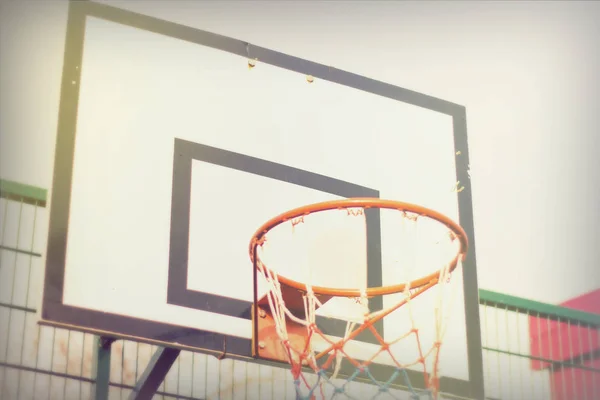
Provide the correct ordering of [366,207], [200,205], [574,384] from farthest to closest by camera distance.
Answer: [574,384] < [200,205] < [366,207]

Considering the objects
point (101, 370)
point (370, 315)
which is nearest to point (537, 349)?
point (370, 315)

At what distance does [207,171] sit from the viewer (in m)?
2.33

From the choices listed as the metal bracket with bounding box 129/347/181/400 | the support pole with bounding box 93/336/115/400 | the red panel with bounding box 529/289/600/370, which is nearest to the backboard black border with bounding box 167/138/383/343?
A: the metal bracket with bounding box 129/347/181/400

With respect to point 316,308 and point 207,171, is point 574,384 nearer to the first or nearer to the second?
point 316,308

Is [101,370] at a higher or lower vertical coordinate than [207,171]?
lower

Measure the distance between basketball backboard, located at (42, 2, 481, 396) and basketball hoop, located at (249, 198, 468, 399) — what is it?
0.05 metres

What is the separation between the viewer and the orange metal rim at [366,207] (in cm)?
214

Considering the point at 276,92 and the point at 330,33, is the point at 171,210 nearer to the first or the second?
the point at 276,92

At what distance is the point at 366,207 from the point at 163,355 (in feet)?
1.98

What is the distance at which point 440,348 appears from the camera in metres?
2.32

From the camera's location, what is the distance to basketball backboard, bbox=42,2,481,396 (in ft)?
6.96

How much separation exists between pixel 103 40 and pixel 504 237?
1.63m

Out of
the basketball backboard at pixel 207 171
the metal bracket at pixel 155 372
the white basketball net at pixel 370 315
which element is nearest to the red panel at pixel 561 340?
the basketball backboard at pixel 207 171

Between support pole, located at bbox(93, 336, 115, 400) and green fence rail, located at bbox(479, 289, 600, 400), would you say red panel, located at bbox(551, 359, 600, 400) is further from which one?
support pole, located at bbox(93, 336, 115, 400)
